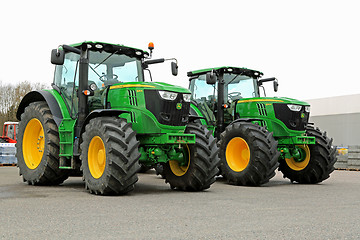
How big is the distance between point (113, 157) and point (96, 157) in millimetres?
815

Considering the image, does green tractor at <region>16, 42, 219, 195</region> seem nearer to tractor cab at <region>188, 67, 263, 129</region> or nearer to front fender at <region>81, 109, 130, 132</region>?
front fender at <region>81, 109, 130, 132</region>

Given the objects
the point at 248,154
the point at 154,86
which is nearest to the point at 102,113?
the point at 154,86

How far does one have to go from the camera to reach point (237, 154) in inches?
449

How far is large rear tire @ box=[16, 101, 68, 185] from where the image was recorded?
31.4 feet

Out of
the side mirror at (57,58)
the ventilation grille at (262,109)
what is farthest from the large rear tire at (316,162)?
the side mirror at (57,58)

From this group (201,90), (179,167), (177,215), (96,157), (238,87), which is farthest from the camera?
(201,90)

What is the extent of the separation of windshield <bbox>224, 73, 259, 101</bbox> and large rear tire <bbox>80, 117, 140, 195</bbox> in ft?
17.4

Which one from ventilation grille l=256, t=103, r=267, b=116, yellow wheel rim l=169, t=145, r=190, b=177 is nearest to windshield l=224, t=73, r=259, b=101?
ventilation grille l=256, t=103, r=267, b=116

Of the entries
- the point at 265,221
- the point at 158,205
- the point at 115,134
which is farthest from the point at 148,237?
the point at 115,134

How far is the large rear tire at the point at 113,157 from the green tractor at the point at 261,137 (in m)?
2.91

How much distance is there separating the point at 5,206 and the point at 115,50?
4231 mm

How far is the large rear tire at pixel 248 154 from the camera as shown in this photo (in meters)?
10.4

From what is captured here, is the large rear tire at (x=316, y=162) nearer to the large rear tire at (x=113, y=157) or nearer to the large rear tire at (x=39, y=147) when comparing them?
the large rear tire at (x=113, y=157)

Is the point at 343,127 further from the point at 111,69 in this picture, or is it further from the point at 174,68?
the point at 111,69
